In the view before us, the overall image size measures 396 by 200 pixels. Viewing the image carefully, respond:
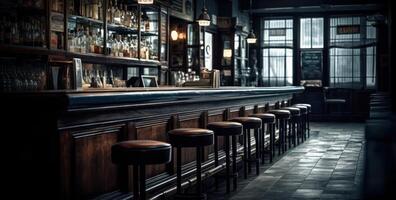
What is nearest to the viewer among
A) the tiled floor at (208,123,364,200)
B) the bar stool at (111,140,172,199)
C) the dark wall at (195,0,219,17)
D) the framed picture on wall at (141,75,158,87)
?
the bar stool at (111,140,172,199)

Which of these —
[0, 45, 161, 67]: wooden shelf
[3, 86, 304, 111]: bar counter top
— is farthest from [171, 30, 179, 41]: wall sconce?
[3, 86, 304, 111]: bar counter top

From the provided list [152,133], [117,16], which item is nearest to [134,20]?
[117,16]

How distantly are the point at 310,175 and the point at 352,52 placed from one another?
9.22 m

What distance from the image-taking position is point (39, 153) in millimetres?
2975

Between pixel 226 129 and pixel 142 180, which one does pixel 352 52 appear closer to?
pixel 226 129

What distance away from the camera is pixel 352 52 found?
1434 centimetres

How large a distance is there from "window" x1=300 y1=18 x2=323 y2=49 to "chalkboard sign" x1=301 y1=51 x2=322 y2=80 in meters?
0.24

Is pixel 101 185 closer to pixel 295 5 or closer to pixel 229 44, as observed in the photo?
pixel 229 44

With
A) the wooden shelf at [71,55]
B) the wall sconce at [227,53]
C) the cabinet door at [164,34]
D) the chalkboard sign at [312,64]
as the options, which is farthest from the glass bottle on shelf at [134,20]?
Answer: the chalkboard sign at [312,64]

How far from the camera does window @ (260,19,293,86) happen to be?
48.7 ft

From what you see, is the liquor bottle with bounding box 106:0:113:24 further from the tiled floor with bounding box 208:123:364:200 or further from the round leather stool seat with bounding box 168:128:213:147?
the round leather stool seat with bounding box 168:128:213:147

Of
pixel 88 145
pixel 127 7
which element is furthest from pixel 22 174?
pixel 127 7

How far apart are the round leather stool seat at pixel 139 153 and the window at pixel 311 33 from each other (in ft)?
39.9

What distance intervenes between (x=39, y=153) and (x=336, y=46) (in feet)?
41.1
